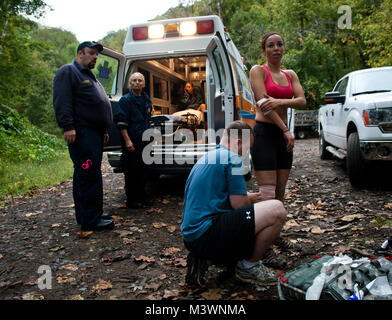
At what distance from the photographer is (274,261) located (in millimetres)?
2840

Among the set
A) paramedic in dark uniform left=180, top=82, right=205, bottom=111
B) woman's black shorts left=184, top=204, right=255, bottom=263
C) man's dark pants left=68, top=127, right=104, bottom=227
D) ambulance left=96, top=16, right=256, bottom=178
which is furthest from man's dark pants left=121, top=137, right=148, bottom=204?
paramedic in dark uniform left=180, top=82, right=205, bottom=111

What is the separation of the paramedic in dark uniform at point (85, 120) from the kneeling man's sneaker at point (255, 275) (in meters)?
2.09

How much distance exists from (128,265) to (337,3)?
2699 centimetres

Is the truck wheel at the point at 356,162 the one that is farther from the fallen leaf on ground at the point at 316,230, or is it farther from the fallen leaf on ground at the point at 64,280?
the fallen leaf on ground at the point at 64,280

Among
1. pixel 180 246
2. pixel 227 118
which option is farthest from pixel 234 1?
pixel 180 246

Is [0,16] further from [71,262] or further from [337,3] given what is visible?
[337,3]

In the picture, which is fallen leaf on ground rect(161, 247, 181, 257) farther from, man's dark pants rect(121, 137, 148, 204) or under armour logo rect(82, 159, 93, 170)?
man's dark pants rect(121, 137, 148, 204)

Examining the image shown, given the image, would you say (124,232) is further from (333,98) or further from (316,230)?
(333,98)

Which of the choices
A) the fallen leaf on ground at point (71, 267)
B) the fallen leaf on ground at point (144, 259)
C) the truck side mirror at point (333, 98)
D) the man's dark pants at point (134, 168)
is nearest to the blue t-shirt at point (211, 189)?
the fallen leaf on ground at point (144, 259)

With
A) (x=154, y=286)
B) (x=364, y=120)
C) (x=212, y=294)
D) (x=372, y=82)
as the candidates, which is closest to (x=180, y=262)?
(x=154, y=286)

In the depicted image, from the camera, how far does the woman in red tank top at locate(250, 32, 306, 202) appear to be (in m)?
2.85

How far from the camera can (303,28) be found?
22641 millimetres

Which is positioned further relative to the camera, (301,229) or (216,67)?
(216,67)

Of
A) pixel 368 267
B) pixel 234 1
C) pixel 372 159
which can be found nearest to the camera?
pixel 368 267
